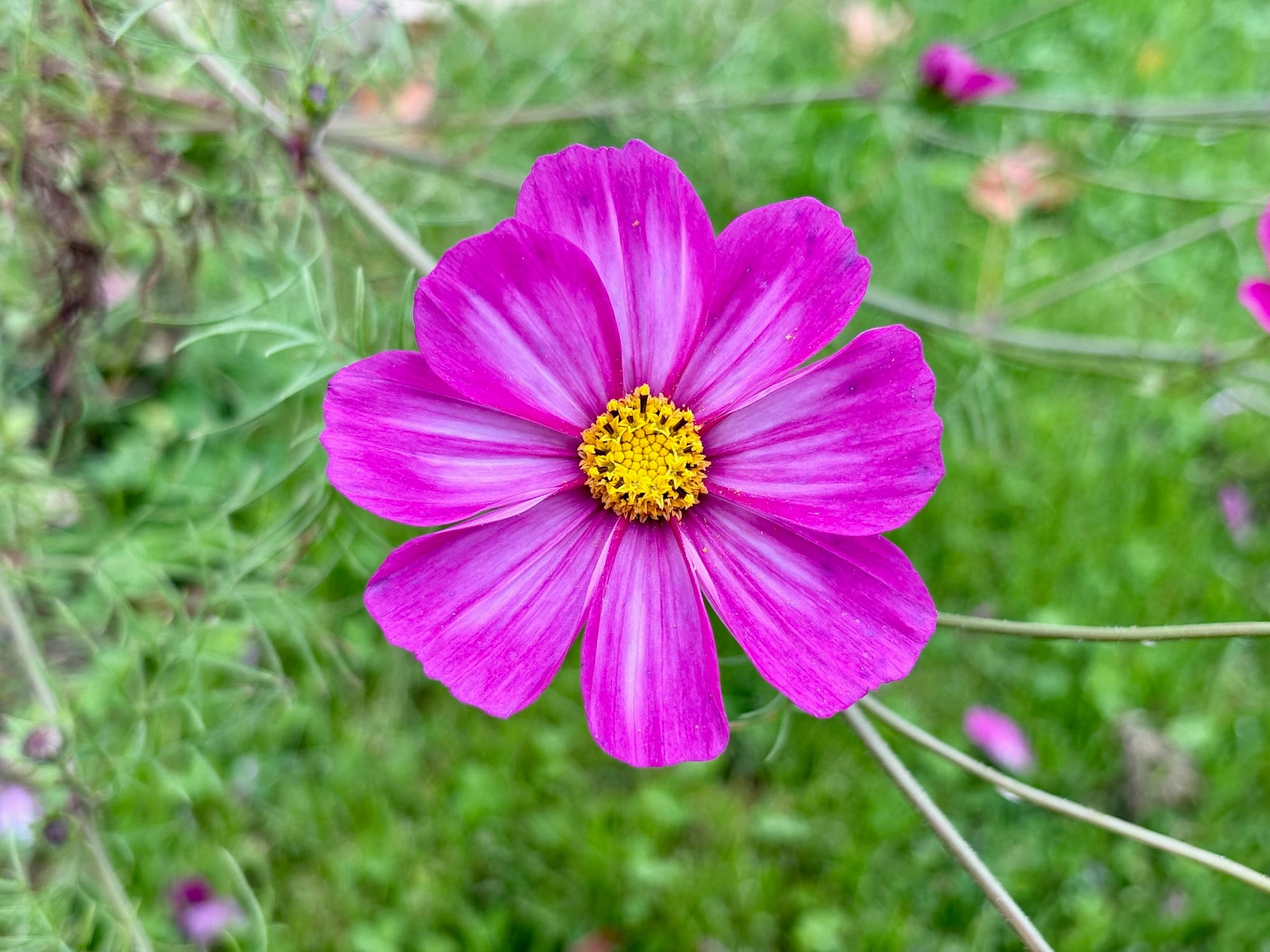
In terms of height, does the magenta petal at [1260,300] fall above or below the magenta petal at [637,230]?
below

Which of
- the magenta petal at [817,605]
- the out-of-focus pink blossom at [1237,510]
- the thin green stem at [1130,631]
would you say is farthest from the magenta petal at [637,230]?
the out-of-focus pink blossom at [1237,510]

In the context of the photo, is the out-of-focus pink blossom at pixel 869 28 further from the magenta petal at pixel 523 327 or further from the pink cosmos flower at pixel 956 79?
the magenta petal at pixel 523 327

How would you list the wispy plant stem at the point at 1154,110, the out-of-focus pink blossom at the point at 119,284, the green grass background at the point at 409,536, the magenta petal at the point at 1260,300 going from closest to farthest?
the magenta petal at the point at 1260,300 → the green grass background at the point at 409,536 → the wispy plant stem at the point at 1154,110 → the out-of-focus pink blossom at the point at 119,284

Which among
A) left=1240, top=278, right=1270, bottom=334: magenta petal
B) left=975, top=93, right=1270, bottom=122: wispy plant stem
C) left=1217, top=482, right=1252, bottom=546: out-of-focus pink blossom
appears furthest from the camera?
left=1217, top=482, right=1252, bottom=546: out-of-focus pink blossom

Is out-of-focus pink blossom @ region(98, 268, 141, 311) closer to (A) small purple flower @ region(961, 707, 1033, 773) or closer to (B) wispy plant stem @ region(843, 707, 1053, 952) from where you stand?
(B) wispy plant stem @ region(843, 707, 1053, 952)

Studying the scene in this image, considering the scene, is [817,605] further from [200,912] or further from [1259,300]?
[200,912]

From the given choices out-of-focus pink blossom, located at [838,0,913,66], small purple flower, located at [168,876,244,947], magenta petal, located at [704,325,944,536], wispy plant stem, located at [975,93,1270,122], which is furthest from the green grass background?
magenta petal, located at [704,325,944,536]
